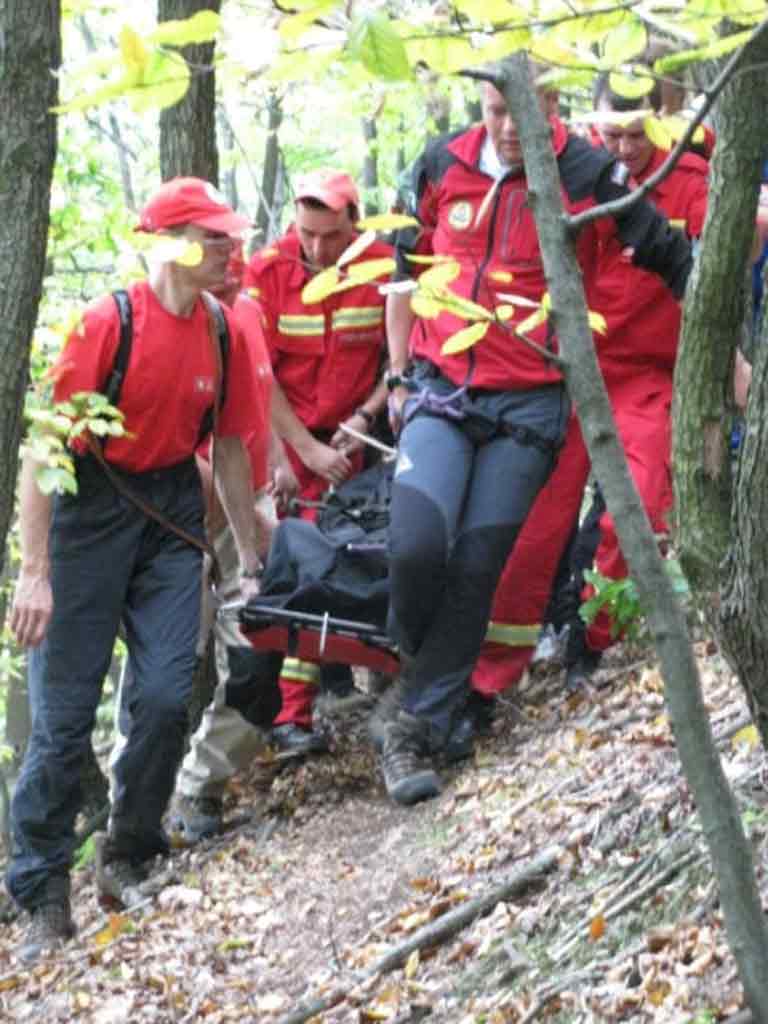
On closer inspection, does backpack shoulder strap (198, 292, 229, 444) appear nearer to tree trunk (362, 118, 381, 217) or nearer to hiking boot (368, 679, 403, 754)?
hiking boot (368, 679, 403, 754)

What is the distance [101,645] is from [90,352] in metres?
1.13

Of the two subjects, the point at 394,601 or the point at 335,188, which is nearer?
the point at 394,601

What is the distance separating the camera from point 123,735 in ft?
21.5

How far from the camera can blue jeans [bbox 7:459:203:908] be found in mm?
6152

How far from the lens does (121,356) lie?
5949 mm

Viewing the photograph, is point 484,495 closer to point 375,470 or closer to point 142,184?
point 375,470

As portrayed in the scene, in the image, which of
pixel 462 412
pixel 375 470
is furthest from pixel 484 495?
pixel 375 470

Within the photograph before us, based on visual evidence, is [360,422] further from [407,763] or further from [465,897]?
[465,897]

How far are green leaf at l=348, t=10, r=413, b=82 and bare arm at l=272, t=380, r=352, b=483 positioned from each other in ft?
17.4

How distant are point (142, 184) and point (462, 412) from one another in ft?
54.2

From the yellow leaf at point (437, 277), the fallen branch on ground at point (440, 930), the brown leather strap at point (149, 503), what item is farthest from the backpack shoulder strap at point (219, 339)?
the yellow leaf at point (437, 277)

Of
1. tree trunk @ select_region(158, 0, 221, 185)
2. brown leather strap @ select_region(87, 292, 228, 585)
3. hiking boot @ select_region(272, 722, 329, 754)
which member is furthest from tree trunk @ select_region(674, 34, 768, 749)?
tree trunk @ select_region(158, 0, 221, 185)

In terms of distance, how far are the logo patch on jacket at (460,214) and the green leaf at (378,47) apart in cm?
396

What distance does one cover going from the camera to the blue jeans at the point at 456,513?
615 cm
